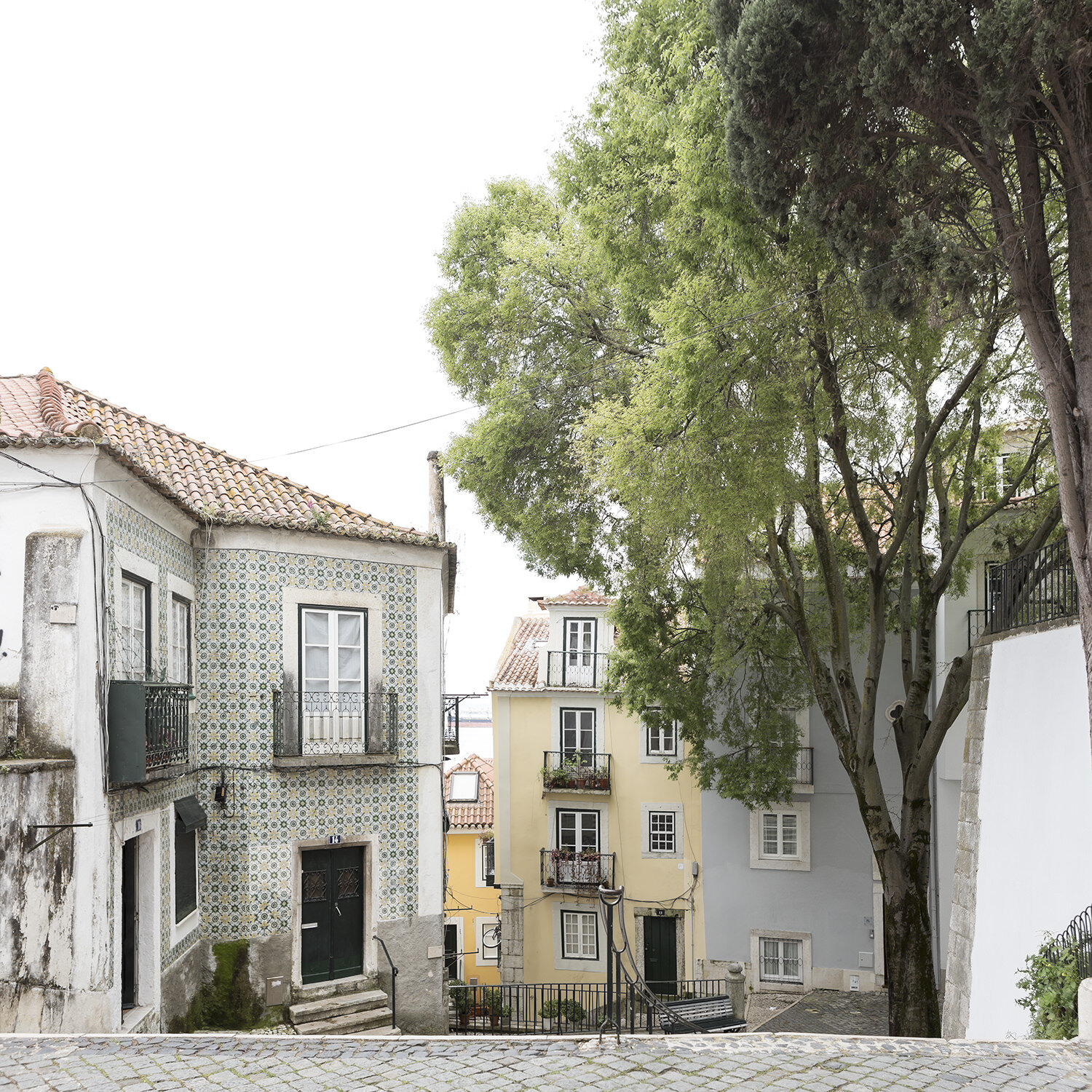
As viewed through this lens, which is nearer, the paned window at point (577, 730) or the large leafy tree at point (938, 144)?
the large leafy tree at point (938, 144)

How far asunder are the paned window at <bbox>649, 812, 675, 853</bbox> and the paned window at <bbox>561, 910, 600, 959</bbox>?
214cm

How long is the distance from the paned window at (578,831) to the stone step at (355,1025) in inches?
447

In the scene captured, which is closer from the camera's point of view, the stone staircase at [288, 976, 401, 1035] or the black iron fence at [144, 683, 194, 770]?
the black iron fence at [144, 683, 194, 770]

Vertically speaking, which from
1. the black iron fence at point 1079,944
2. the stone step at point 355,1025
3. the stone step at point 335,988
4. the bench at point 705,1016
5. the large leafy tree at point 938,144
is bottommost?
the bench at point 705,1016

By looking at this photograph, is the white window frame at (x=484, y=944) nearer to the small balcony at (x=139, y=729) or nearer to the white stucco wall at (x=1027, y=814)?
the small balcony at (x=139, y=729)

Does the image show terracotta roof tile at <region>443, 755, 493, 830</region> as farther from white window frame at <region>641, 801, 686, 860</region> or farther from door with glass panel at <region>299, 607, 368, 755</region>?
door with glass panel at <region>299, 607, 368, 755</region>

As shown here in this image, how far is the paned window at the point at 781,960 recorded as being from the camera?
20.3 meters

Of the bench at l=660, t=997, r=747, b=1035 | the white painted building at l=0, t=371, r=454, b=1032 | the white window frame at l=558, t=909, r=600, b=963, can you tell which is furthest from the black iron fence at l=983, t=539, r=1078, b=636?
the white window frame at l=558, t=909, r=600, b=963

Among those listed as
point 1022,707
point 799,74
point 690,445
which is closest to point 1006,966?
point 1022,707

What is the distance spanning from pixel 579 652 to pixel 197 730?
13020mm

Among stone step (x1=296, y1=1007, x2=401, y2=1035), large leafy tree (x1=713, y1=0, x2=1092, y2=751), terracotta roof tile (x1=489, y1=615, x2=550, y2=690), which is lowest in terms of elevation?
stone step (x1=296, y1=1007, x2=401, y2=1035)

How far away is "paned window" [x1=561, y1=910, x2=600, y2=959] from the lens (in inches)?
901

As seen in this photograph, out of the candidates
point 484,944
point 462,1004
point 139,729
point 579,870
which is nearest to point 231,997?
point 139,729

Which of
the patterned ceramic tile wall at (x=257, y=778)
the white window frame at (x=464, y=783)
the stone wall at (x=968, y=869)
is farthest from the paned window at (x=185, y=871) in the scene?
the white window frame at (x=464, y=783)
